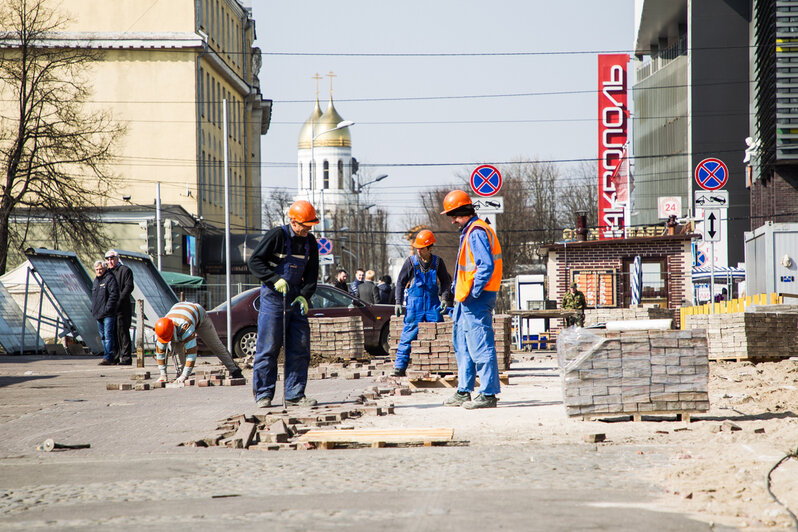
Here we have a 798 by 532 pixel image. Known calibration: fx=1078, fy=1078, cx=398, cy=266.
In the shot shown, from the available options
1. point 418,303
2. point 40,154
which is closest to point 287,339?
point 418,303

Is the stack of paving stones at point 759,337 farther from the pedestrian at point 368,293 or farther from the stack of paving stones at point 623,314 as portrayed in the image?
the pedestrian at point 368,293

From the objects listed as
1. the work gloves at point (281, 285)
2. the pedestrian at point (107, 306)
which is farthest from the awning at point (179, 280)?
the work gloves at point (281, 285)

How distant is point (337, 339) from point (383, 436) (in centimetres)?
1219

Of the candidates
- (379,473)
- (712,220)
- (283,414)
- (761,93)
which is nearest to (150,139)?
(761,93)

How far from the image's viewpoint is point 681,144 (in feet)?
198

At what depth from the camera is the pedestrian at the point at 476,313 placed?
988 centimetres

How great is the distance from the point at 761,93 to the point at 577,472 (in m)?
32.6

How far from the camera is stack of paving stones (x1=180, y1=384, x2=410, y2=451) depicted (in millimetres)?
7605

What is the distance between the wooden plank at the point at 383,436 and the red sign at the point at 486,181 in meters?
8.51

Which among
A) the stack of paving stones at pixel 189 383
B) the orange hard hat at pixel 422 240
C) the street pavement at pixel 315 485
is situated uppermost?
the orange hard hat at pixel 422 240

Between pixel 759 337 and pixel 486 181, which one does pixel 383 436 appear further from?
pixel 759 337

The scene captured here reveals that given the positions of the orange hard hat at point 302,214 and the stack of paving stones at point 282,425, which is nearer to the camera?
the stack of paving stones at point 282,425

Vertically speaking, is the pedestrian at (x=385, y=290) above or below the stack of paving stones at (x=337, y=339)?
above

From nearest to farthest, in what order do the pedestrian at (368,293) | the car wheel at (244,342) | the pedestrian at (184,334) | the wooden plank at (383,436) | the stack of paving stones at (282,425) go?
the wooden plank at (383,436) < the stack of paving stones at (282,425) < the pedestrian at (184,334) < the car wheel at (244,342) < the pedestrian at (368,293)
